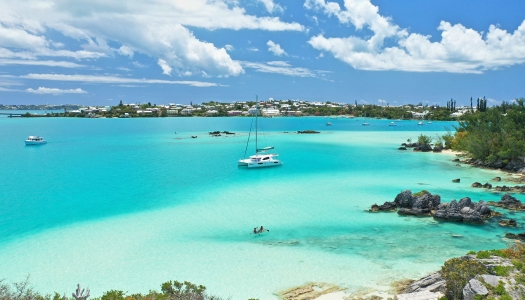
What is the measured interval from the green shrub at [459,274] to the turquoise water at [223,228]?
3491 millimetres

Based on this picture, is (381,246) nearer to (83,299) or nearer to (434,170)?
(83,299)

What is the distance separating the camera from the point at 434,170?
50312 millimetres

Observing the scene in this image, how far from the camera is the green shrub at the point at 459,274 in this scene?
13.5 metres

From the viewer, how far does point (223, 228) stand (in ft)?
86.8

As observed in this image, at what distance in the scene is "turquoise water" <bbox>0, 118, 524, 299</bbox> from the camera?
62.5 ft

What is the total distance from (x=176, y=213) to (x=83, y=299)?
20551 mm

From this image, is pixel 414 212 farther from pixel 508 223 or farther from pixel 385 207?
pixel 508 223

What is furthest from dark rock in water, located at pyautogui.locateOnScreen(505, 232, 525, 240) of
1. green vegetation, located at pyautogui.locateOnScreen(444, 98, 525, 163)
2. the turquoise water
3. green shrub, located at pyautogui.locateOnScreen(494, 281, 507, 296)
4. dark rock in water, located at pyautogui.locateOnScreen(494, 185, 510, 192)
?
green vegetation, located at pyautogui.locateOnScreen(444, 98, 525, 163)

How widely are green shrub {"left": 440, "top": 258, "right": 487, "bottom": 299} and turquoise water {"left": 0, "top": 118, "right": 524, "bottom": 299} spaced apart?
349 centimetres

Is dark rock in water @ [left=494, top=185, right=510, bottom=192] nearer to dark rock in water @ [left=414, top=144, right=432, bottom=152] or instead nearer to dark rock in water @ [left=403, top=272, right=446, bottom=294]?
dark rock in water @ [left=403, top=272, right=446, bottom=294]

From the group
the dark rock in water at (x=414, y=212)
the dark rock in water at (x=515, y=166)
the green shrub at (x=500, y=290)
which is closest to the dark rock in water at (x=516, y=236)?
the dark rock in water at (x=414, y=212)

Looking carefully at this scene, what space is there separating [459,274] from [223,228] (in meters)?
16.1

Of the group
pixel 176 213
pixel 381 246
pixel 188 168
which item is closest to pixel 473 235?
pixel 381 246

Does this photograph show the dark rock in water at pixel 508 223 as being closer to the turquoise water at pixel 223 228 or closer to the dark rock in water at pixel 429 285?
the turquoise water at pixel 223 228
